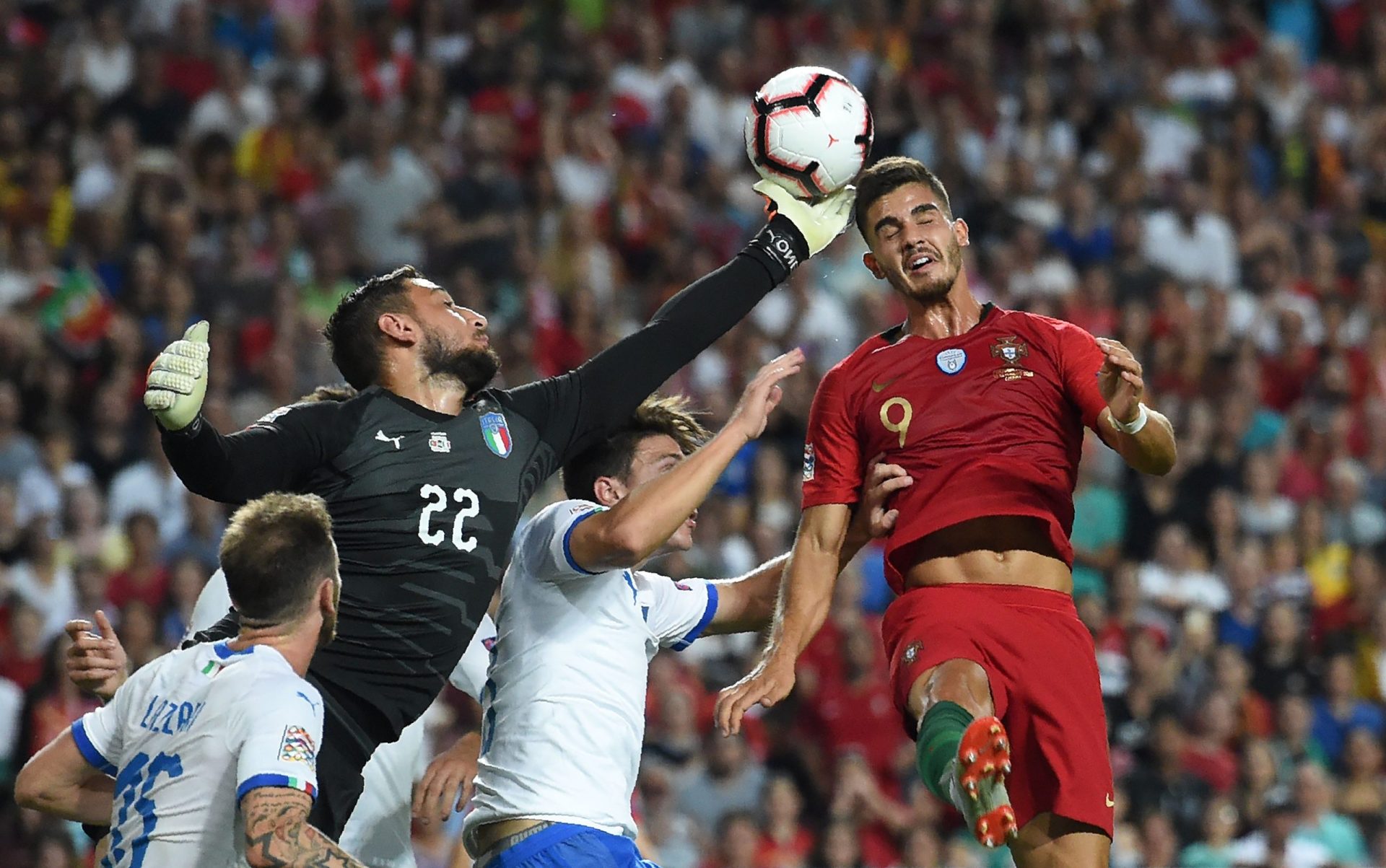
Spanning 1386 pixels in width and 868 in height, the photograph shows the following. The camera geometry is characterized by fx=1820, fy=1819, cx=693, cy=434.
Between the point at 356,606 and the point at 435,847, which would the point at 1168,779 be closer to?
the point at 435,847

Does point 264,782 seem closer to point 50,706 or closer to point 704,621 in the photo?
point 704,621

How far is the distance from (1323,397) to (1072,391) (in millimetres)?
8142

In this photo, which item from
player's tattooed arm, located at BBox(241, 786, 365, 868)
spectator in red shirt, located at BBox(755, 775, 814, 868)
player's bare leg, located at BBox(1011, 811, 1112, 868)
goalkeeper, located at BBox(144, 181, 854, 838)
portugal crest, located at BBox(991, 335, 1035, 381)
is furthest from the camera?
spectator in red shirt, located at BBox(755, 775, 814, 868)

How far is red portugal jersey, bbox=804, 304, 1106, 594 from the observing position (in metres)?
5.69

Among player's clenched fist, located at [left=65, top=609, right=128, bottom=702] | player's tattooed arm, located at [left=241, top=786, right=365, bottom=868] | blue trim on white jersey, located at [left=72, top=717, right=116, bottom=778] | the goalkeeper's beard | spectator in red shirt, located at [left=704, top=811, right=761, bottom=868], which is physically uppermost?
the goalkeeper's beard

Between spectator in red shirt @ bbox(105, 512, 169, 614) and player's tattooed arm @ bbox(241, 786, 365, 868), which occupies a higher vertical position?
player's tattooed arm @ bbox(241, 786, 365, 868)

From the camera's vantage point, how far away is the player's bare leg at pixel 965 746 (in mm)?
4695

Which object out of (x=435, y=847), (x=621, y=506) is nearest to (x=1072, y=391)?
(x=621, y=506)

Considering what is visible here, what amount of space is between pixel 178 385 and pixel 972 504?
241 centimetres

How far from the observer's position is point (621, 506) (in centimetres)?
514

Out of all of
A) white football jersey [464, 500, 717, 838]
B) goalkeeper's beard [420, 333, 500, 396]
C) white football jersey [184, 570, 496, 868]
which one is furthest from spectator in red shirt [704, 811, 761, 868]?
goalkeeper's beard [420, 333, 500, 396]

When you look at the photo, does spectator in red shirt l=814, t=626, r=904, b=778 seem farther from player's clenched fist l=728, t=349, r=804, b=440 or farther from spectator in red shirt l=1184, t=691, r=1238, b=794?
player's clenched fist l=728, t=349, r=804, b=440

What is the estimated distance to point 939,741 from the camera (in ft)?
16.3

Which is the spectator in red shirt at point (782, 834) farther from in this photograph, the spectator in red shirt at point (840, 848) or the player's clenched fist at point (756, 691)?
the player's clenched fist at point (756, 691)
